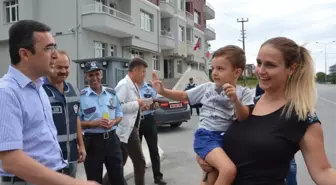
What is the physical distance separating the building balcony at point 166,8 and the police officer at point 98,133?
27687mm

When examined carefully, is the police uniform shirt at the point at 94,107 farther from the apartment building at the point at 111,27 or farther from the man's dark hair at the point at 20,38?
the apartment building at the point at 111,27

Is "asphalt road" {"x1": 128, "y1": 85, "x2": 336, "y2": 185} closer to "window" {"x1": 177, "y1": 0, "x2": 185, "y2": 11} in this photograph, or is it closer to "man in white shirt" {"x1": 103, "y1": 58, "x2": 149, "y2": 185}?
"man in white shirt" {"x1": 103, "y1": 58, "x2": 149, "y2": 185}

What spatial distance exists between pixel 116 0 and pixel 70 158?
23.0m

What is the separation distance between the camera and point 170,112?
1154 cm

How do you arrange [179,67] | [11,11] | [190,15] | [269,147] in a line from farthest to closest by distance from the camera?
1. [190,15]
2. [179,67]
3. [11,11]
4. [269,147]

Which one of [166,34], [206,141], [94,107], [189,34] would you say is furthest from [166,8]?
[206,141]

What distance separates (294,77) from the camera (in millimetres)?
2025

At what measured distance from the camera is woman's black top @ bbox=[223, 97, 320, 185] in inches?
73.1

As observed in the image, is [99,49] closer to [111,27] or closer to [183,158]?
[111,27]

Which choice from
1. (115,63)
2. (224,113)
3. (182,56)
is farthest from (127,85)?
(182,56)

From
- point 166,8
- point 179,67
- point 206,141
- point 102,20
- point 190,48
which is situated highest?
point 166,8

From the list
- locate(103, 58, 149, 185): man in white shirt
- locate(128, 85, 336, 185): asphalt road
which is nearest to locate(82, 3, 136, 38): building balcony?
locate(128, 85, 336, 185): asphalt road

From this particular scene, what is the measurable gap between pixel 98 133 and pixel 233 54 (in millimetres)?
2241

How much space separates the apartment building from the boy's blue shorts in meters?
14.3
